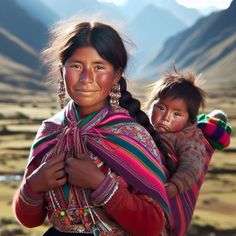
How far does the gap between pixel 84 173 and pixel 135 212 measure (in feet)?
0.75

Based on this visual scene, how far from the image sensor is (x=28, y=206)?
214 cm

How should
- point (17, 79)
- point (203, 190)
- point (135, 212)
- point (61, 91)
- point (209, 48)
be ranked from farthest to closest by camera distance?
point (209, 48) → point (17, 79) → point (203, 190) → point (61, 91) → point (135, 212)

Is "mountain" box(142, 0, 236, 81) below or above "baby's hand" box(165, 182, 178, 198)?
below

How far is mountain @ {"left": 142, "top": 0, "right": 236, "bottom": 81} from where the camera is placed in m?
132

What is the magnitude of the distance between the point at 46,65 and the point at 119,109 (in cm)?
45

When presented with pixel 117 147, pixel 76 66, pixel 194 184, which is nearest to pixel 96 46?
pixel 76 66

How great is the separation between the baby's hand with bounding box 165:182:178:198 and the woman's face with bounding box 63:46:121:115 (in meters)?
0.46

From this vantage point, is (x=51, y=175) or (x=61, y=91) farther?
(x=61, y=91)

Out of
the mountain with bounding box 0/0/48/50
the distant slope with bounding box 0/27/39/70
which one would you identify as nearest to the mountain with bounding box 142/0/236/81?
the distant slope with bounding box 0/27/39/70

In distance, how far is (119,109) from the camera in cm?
214

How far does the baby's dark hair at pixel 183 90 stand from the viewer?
2.73m

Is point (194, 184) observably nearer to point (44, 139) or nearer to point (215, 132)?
point (215, 132)

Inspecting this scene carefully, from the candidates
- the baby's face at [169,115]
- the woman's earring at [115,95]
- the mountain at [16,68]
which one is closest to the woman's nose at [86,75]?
the woman's earring at [115,95]

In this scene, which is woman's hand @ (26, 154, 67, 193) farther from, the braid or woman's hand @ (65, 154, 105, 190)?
the braid
